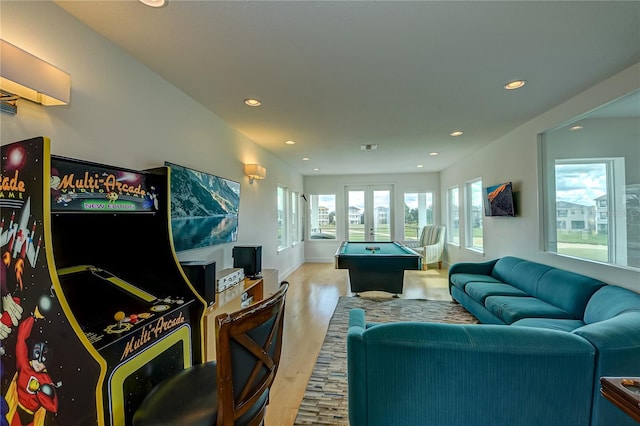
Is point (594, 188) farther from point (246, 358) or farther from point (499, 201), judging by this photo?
point (246, 358)

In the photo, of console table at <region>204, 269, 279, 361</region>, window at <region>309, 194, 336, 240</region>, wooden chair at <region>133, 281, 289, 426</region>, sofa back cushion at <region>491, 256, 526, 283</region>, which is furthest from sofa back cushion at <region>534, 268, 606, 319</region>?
window at <region>309, 194, 336, 240</region>

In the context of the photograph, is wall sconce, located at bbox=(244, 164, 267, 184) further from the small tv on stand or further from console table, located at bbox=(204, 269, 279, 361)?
console table, located at bbox=(204, 269, 279, 361)

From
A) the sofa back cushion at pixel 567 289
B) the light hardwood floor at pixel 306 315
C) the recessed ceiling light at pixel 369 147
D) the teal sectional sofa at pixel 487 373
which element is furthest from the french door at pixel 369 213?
the teal sectional sofa at pixel 487 373

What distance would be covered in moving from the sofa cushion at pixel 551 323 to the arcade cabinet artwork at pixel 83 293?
8.71 ft

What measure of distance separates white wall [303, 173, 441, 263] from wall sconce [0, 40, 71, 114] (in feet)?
22.2

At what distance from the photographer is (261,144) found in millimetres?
4512

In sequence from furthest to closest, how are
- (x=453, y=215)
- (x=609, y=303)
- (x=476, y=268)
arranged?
(x=453, y=215)
(x=476, y=268)
(x=609, y=303)

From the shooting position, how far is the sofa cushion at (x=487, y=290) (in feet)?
10.2

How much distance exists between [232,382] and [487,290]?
10.4ft

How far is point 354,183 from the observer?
7.98 m

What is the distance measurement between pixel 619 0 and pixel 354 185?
6543mm

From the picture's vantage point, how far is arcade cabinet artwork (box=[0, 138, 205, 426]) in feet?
3.25

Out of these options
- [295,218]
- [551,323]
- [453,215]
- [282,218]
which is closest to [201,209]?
[551,323]

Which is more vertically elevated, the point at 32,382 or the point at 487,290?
the point at 32,382
